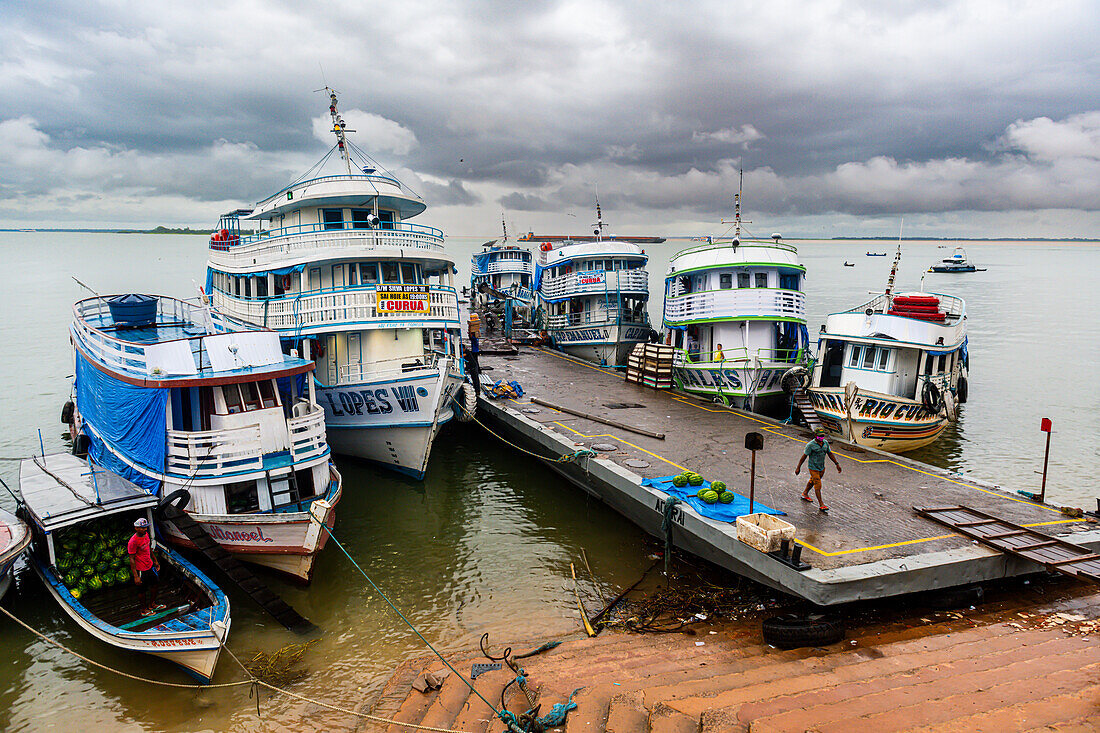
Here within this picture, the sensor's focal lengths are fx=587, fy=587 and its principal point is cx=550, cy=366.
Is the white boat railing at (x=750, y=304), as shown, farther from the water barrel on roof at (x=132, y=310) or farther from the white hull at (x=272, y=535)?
the water barrel on roof at (x=132, y=310)

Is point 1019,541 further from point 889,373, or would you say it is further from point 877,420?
point 889,373

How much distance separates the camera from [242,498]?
12492mm

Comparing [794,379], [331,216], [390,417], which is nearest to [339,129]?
[331,216]

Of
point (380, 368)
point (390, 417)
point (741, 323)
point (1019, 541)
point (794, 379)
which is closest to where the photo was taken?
point (1019, 541)

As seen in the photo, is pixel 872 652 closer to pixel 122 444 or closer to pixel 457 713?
pixel 457 713

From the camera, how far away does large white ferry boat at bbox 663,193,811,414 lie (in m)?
20.3

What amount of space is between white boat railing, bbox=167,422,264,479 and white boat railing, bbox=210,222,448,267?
736 cm

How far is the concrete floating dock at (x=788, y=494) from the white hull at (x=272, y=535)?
6.23 m

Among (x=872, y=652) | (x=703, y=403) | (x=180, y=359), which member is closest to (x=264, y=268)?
(x=180, y=359)

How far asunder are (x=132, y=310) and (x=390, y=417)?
8.76m

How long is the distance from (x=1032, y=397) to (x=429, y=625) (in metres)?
31.0

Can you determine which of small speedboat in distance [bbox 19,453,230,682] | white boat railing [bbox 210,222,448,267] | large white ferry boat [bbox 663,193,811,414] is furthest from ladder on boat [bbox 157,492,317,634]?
large white ferry boat [bbox 663,193,811,414]

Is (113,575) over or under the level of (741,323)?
under

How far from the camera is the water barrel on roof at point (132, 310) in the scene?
17500 millimetres
